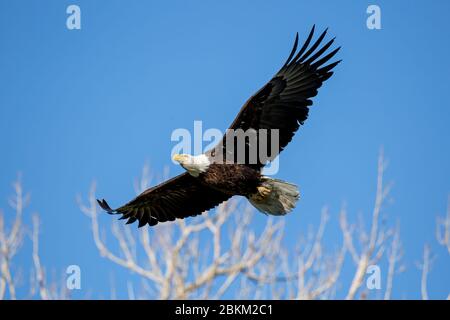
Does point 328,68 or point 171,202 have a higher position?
point 328,68

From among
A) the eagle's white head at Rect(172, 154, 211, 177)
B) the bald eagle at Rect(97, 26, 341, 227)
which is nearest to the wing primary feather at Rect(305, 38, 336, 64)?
the bald eagle at Rect(97, 26, 341, 227)

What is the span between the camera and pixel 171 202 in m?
12.3

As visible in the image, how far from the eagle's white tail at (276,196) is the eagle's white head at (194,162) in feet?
2.37

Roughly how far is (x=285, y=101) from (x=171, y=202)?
2.17 m

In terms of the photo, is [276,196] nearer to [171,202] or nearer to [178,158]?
[178,158]

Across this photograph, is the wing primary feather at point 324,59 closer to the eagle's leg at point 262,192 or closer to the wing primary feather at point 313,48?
the wing primary feather at point 313,48

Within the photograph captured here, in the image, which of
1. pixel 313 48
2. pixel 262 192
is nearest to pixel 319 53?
pixel 313 48

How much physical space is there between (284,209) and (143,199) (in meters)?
1.98

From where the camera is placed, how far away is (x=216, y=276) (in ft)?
73.0

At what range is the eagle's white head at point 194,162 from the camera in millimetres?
11164

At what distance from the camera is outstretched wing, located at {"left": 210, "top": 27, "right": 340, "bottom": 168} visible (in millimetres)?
11195

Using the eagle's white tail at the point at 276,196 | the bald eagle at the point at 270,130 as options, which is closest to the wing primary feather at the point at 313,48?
the bald eagle at the point at 270,130
